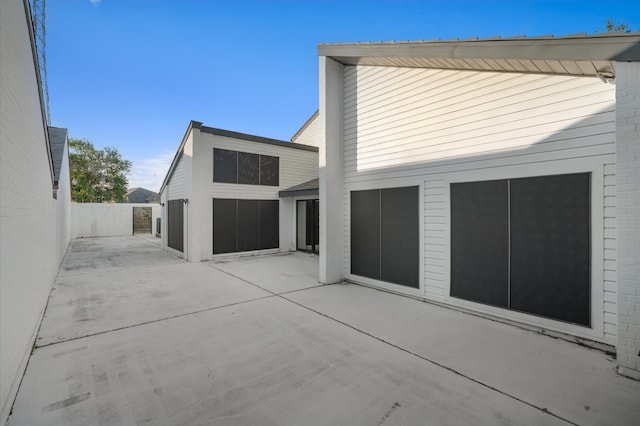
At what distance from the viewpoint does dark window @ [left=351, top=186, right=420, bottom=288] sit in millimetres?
5320

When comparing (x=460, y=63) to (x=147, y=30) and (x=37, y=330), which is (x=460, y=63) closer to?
(x=37, y=330)

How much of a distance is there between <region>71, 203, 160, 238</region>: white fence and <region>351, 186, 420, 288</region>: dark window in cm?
1706

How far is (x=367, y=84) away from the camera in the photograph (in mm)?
6109

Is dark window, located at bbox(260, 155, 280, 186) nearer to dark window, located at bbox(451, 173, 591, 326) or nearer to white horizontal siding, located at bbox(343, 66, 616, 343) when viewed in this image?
white horizontal siding, located at bbox(343, 66, 616, 343)

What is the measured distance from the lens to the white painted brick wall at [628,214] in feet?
9.06

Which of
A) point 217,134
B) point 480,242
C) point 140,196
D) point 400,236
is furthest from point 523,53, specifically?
point 140,196

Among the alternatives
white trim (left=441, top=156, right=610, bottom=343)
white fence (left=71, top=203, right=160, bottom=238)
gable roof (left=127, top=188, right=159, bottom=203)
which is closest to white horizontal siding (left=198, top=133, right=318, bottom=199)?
white trim (left=441, top=156, right=610, bottom=343)

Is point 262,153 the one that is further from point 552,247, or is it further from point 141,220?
point 141,220

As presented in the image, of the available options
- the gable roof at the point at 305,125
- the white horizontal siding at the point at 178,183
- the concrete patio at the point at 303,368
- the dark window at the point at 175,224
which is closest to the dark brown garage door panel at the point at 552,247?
the concrete patio at the point at 303,368

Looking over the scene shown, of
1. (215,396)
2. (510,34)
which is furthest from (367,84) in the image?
(215,396)

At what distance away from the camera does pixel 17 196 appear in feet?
9.41

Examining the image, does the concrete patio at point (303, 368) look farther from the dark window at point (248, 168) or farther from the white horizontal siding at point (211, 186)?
the dark window at point (248, 168)

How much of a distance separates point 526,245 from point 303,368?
3.48m

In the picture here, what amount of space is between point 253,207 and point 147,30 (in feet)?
21.3
